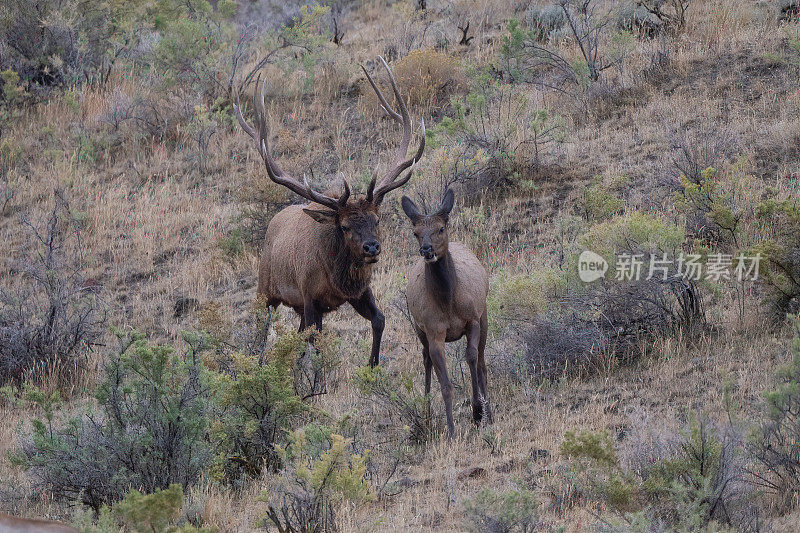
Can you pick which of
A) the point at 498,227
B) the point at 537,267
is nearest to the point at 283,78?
the point at 498,227

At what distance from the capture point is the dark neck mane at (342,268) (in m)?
11.0

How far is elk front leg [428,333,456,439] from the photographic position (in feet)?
30.4

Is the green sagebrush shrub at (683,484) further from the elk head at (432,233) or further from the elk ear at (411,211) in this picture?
the elk ear at (411,211)

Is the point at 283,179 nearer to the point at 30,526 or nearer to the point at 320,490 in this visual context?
the point at 320,490

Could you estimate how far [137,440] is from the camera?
25.6 feet

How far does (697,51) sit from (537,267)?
5.54 meters

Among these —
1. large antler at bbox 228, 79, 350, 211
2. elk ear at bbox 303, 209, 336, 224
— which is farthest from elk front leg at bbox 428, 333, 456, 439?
elk ear at bbox 303, 209, 336, 224

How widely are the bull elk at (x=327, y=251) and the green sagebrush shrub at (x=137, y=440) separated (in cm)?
302

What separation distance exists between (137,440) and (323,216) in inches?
150

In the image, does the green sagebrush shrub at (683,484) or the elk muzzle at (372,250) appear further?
the elk muzzle at (372,250)

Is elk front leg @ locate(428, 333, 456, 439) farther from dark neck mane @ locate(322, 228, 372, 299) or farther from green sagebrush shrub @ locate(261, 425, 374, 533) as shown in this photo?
green sagebrush shrub @ locate(261, 425, 374, 533)

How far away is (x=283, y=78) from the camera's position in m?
20.0

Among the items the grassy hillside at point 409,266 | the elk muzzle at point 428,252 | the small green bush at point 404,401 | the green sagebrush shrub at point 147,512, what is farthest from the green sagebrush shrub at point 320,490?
the elk muzzle at point 428,252

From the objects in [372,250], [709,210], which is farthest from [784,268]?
[372,250]
